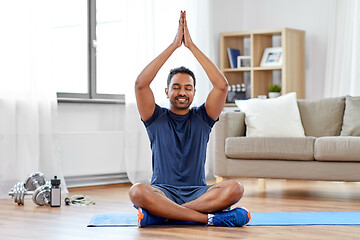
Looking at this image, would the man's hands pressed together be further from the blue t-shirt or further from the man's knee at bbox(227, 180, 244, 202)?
the man's knee at bbox(227, 180, 244, 202)

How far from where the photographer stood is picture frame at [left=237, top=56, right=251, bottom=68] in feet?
20.1

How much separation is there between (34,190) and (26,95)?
2.52 feet

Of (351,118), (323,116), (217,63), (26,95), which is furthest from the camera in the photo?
(217,63)

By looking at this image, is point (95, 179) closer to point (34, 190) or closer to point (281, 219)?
point (34, 190)

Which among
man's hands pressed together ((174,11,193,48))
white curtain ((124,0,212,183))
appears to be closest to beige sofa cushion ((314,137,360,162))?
man's hands pressed together ((174,11,193,48))

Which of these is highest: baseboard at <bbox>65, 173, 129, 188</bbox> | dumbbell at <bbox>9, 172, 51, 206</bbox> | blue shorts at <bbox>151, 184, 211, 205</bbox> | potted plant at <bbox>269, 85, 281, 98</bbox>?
potted plant at <bbox>269, 85, 281, 98</bbox>

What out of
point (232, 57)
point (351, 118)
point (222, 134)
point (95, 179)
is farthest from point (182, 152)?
point (232, 57)

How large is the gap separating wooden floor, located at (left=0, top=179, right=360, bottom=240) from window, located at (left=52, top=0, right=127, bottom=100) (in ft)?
2.77

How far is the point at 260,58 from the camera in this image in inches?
241

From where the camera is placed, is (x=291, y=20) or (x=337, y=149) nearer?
(x=337, y=149)

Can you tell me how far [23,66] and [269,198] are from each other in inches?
78.4

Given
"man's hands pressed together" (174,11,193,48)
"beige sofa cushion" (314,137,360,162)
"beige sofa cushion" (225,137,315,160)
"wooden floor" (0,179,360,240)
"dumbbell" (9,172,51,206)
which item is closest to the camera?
"wooden floor" (0,179,360,240)

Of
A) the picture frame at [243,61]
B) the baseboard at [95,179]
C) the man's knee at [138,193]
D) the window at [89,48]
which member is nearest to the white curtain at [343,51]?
the picture frame at [243,61]

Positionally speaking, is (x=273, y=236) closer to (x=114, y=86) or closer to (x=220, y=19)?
(x=114, y=86)
